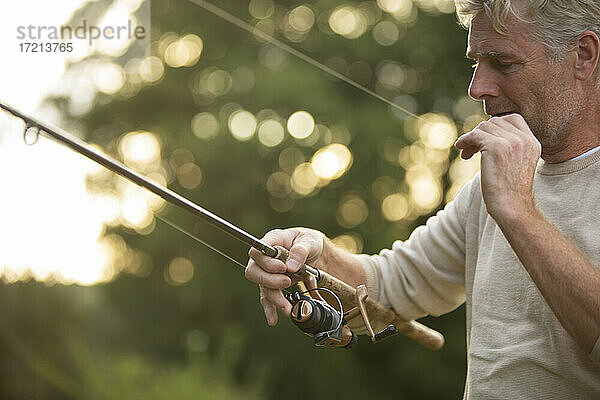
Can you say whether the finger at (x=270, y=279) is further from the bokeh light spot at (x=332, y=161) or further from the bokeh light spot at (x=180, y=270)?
the bokeh light spot at (x=180, y=270)

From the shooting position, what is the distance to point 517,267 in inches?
63.0

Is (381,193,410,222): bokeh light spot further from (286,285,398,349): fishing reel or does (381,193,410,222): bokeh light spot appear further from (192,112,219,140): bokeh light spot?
(286,285,398,349): fishing reel

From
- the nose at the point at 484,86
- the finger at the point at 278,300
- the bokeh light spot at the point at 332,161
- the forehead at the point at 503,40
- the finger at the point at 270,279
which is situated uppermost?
the bokeh light spot at the point at 332,161

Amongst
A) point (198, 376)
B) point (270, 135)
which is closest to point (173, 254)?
point (270, 135)

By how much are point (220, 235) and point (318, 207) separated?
976mm

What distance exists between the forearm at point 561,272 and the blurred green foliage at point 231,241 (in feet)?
17.0

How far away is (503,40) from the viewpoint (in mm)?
1618

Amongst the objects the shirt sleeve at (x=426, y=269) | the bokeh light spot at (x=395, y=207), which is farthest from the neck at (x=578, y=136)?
the bokeh light spot at (x=395, y=207)

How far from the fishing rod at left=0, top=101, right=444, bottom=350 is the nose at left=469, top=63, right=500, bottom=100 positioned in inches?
17.5

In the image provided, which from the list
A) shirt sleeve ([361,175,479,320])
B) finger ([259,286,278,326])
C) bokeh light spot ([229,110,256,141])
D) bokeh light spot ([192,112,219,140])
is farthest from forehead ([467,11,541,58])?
bokeh light spot ([192,112,219,140])

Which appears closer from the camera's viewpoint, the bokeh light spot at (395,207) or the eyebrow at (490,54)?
the eyebrow at (490,54)

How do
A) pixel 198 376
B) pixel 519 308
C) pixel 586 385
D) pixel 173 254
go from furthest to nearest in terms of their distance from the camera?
pixel 173 254 < pixel 198 376 < pixel 519 308 < pixel 586 385

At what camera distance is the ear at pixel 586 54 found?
1605mm

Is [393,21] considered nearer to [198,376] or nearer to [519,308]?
[198,376]
